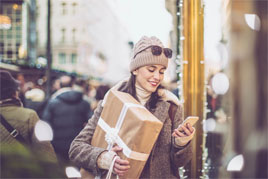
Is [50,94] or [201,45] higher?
[201,45]

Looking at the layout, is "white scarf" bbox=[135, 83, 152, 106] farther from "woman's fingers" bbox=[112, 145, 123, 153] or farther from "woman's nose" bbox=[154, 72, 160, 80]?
"woman's fingers" bbox=[112, 145, 123, 153]

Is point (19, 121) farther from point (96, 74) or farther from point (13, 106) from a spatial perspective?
point (96, 74)

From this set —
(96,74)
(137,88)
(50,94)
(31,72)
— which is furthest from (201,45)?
(96,74)

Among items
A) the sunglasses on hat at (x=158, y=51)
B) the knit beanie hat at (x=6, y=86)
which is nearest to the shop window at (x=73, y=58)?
the knit beanie hat at (x=6, y=86)

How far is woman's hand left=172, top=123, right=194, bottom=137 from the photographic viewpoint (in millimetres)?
2322

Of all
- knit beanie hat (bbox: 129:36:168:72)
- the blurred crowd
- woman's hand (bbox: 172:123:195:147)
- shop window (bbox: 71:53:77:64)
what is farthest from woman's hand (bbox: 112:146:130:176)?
shop window (bbox: 71:53:77:64)

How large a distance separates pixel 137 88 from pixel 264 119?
122cm

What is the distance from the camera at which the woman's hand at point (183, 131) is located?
2322 mm

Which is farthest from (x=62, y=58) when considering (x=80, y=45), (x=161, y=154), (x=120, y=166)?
(x=120, y=166)

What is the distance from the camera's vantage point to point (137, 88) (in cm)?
264

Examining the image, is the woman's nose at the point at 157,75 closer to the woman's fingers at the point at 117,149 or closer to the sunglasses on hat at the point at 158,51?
the sunglasses on hat at the point at 158,51

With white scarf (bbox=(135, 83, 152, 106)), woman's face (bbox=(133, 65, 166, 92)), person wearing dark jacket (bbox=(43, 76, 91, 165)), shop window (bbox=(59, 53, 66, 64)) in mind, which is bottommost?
person wearing dark jacket (bbox=(43, 76, 91, 165))

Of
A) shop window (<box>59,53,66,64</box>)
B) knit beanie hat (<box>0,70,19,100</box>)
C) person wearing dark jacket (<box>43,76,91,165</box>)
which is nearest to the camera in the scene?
knit beanie hat (<box>0,70,19,100</box>)

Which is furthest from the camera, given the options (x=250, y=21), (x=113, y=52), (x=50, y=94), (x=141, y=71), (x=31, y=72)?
(x=113, y=52)
